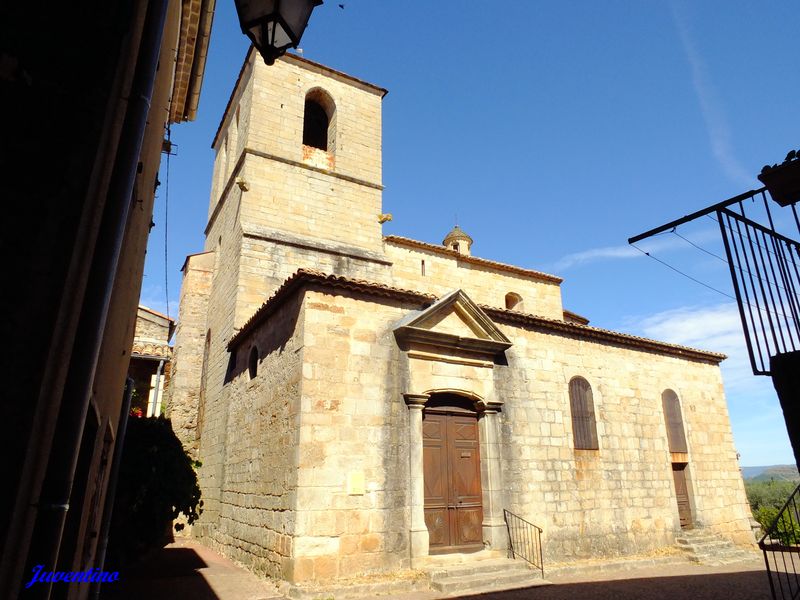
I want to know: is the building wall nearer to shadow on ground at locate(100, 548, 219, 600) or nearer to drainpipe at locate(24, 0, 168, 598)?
shadow on ground at locate(100, 548, 219, 600)

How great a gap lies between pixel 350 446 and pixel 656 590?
208 inches

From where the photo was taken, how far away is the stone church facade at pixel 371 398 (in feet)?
26.5

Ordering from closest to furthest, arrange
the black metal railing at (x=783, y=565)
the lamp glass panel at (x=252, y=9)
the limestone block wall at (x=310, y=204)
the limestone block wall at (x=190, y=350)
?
the lamp glass panel at (x=252, y=9) → the black metal railing at (x=783, y=565) → the limestone block wall at (x=310, y=204) → the limestone block wall at (x=190, y=350)

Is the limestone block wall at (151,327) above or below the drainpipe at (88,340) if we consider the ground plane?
above

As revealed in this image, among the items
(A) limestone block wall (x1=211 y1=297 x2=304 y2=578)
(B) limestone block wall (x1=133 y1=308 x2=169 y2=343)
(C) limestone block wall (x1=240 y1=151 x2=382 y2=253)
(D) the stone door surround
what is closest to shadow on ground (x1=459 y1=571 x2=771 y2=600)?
(D) the stone door surround

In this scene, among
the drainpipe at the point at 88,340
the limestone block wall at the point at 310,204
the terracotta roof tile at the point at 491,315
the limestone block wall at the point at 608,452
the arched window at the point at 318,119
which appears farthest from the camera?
the arched window at the point at 318,119

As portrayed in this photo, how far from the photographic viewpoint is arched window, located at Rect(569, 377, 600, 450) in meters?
10.9

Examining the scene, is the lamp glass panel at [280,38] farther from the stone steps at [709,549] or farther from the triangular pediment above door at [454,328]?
the stone steps at [709,549]

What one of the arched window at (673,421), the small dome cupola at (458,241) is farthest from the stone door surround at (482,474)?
the small dome cupola at (458,241)

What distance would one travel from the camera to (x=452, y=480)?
9.06m

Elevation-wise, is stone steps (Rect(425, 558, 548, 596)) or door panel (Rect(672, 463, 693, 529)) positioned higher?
door panel (Rect(672, 463, 693, 529))

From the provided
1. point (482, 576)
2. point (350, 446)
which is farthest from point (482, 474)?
point (350, 446)

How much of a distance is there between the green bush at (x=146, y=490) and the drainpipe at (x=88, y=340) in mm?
5149

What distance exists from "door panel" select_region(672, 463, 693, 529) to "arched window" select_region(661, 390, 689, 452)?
45cm
